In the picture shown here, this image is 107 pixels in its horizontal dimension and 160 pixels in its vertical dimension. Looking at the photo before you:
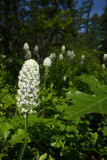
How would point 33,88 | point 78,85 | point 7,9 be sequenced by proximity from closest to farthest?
point 33,88, point 78,85, point 7,9

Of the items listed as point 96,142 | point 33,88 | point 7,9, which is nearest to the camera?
point 33,88

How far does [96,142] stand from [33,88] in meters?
1.54

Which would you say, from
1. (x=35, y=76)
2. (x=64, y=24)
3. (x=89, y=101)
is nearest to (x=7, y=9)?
(x=64, y=24)

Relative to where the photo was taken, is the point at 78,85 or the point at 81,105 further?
the point at 78,85

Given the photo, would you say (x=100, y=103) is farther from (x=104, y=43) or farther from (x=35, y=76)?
(x=104, y=43)

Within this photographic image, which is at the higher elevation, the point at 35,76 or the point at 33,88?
the point at 35,76

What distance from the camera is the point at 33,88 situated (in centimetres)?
175

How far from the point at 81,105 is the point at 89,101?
87 millimetres

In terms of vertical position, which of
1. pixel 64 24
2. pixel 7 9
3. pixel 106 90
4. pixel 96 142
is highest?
pixel 7 9

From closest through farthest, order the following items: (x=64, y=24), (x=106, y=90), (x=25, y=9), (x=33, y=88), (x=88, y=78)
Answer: (x=106, y=90)
(x=88, y=78)
(x=33, y=88)
(x=64, y=24)
(x=25, y=9)

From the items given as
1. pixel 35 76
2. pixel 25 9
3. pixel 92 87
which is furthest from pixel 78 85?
pixel 25 9

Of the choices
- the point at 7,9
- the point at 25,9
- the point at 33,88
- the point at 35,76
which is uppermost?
the point at 25,9

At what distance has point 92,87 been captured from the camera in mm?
1206

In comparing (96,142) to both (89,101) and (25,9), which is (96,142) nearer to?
(89,101)
